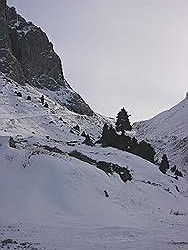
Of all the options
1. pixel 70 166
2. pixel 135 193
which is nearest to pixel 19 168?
pixel 70 166

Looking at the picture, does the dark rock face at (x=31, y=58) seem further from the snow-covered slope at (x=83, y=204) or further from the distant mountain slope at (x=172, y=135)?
the snow-covered slope at (x=83, y=204)

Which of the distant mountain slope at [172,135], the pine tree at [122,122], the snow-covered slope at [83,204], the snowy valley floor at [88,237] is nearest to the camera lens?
the snowy valley floor at [88,237]

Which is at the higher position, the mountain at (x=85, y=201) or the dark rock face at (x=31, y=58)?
the dark rock face at (x=31, y=58)

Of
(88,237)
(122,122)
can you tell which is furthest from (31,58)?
(88,237)

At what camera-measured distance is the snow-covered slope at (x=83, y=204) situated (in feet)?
64.8

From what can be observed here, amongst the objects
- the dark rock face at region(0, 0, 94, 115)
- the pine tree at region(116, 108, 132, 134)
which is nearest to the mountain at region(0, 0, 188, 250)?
the pine tree at region(116, 108, 132, 134)

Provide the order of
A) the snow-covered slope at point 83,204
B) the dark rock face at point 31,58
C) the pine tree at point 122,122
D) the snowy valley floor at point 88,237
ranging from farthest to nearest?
the dark rock face at point 31,58, the pine tree at point 122,122, the snow-covered slope at point 83,204, the snowy valley floor at point 88,237

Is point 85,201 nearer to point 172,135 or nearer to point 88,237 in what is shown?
point 88,237

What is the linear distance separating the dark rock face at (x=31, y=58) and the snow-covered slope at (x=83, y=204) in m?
65.4

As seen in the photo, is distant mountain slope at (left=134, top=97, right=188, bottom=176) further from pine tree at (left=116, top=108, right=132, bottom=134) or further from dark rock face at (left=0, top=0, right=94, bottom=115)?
pine tree at (left=116, top=108, right=132, bottom=134)

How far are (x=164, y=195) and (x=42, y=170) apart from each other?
1363 centimetres

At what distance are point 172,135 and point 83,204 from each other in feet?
426

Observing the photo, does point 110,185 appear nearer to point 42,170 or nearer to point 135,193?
point 135,193

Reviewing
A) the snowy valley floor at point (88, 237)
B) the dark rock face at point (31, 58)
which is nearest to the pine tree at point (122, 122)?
the dark rock face at point (31, 58)
